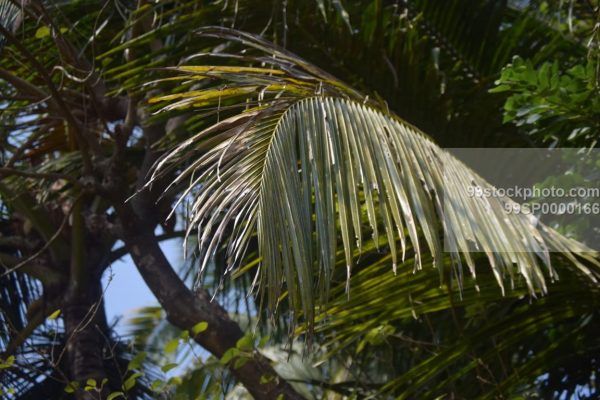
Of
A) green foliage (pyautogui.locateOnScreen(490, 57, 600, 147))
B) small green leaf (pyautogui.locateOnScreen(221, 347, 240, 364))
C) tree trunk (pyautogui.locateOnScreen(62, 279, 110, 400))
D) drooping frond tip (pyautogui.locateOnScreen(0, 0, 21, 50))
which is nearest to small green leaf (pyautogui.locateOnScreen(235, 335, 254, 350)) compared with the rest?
small green leaf (pyautogui.locateOnScreen(221, 347, 240, 364))

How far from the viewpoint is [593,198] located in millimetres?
2906

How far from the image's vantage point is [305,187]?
208 cm

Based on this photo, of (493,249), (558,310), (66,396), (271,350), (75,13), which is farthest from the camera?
(271,350)

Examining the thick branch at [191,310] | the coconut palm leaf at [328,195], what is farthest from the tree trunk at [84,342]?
the coconut palm leaf at [328,195]

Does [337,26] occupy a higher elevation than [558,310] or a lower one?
higher

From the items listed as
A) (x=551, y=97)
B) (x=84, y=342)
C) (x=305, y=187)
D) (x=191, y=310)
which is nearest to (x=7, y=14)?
(x=191, y=310)

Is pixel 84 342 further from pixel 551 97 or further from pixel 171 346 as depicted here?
pixel 551 97

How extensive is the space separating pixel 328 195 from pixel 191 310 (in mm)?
1625

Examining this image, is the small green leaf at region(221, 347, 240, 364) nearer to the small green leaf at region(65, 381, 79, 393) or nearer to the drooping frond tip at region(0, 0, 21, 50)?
the small green leaf at region(65, 381, 79, 393)

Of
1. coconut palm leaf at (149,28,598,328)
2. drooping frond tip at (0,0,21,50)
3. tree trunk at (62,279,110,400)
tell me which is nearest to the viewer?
coconut palm leaf at (149,28,598,328)

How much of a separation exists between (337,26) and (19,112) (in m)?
1.56

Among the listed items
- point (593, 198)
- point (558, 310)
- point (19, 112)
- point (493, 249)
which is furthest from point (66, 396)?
point (493, 249)

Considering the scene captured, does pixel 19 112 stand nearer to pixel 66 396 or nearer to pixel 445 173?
pixel 66 396

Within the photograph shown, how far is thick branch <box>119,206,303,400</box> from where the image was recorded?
3.47 m
